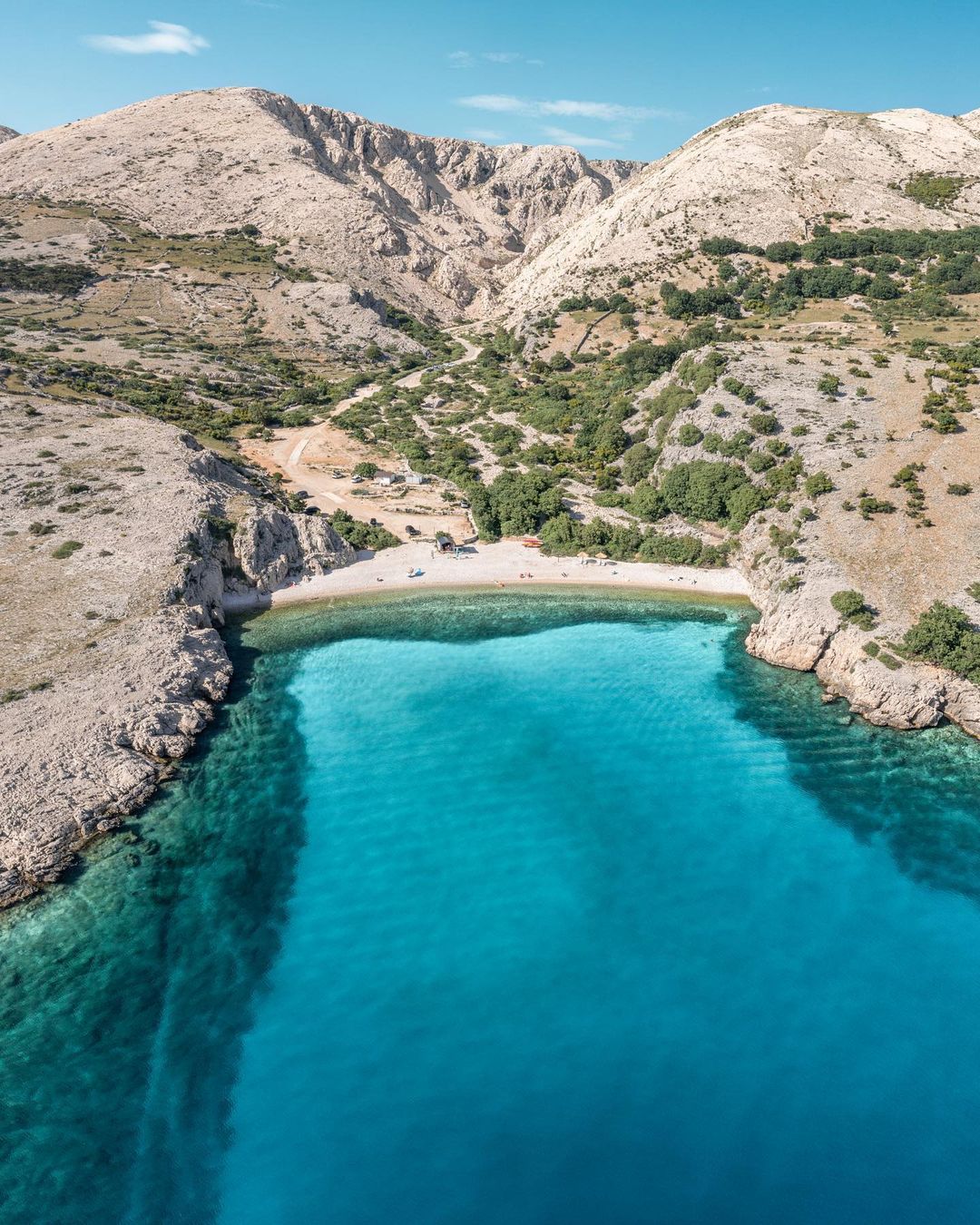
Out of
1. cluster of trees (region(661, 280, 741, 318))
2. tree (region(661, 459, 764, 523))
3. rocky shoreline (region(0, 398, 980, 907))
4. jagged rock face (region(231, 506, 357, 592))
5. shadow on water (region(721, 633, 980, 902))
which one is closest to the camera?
rocky shoreline (region(0, 398, 980, 907))

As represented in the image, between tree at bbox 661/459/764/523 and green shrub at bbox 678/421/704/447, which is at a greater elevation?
green shrub at bbox 678/421/704/447

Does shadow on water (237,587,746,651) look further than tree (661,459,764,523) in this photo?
No

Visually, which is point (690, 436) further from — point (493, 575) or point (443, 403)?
point (443, 403)

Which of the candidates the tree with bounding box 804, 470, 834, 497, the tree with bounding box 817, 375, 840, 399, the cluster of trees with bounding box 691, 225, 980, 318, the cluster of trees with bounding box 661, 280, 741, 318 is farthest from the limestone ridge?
the cluster of trees with bounding box 691, 225, 980, 318

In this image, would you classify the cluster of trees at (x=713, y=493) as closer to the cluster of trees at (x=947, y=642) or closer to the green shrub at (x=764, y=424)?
the green shrub at (x=764, y=424)

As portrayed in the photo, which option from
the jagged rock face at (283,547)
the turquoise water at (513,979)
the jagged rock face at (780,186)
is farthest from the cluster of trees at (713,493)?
the jagged rock face at (780,186)

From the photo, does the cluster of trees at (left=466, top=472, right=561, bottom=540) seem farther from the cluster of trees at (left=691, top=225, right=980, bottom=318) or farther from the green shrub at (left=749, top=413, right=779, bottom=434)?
the cluster of trees at (left=691, top=225, right=980, bottom=318)
